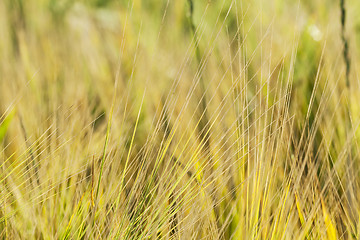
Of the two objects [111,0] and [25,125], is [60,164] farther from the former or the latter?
[111,0]

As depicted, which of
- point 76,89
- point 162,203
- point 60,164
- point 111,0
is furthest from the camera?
point 111,0

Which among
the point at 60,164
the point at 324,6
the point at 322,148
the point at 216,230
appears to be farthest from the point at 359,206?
the point at 60,164

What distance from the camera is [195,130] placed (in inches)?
32.0

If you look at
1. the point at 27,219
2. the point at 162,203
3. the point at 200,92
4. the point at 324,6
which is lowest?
the point at 27,219

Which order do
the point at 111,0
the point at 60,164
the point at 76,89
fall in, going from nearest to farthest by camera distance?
the point at 60,164, the point at 76,89, the point at 111,0

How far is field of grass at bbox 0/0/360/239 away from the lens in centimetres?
74

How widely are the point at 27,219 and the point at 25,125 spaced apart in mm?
183

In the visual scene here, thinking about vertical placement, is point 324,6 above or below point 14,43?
above

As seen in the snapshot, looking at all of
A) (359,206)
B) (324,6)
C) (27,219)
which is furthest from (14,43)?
(359,206)

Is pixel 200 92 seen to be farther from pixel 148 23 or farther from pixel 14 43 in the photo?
pixel 14 43

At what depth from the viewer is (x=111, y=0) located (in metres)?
1.15

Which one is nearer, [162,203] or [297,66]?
[162,203]

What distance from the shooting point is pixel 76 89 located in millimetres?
965

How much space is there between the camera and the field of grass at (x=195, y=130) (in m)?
0.74
